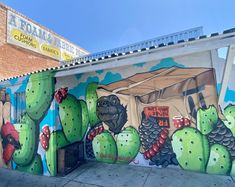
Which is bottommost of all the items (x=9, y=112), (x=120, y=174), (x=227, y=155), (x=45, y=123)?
(x=120, y=174)

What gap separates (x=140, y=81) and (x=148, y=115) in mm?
1037

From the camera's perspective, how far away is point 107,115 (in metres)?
5.97

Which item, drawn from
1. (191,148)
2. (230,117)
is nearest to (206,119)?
(230,117)

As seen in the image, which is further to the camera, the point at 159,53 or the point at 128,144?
the point at 128,144

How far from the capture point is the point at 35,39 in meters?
10.6

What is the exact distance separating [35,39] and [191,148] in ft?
32.6

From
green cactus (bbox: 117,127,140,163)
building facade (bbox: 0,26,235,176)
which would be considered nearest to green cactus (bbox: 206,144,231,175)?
building facade (bbox: 0,26,235,176)

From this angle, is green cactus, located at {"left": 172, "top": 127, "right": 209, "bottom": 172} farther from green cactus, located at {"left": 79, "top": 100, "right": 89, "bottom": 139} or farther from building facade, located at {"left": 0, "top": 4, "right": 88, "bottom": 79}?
building facade, located at {"left": 0, "top": 4, "right": 88, "bottom": 79}

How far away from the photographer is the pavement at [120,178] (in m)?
4.25

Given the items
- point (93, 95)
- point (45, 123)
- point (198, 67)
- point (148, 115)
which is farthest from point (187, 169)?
point (45, 123)

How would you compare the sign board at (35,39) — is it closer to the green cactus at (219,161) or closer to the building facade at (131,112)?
the building facade at (131,112)

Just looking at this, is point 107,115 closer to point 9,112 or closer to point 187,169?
point 187,169

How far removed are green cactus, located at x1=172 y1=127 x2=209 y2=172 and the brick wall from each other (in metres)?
8.28

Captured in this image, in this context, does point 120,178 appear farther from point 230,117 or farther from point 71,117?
point 230,117
